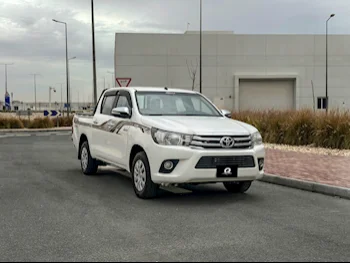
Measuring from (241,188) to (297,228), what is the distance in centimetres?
237

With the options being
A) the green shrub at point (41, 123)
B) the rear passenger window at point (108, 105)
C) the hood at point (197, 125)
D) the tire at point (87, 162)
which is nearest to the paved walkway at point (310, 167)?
the hood at point (197, 125)

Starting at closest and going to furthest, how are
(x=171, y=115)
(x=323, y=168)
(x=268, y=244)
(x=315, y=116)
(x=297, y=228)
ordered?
1. (x=268, y=244)
2. (x=297, y=228)
3. (x=171, y=115)
4. (x=323, y=168)
5. (x=315, y=116)

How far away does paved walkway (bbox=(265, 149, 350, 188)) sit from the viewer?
9219 millimetres

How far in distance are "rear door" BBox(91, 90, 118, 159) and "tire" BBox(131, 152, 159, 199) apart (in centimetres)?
149

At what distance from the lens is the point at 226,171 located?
7.00 meters

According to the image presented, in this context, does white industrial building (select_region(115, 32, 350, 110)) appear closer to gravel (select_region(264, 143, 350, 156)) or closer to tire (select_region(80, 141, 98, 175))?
gravel (select_region(264, 143, 350, 156))

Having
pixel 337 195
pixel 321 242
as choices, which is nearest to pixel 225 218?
pixel 321 242

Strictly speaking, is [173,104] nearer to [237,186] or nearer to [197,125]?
[197,125]

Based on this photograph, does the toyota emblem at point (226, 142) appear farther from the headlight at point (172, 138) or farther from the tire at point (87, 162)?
the tire at point (87, 162)

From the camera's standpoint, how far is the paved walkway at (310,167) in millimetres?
9219

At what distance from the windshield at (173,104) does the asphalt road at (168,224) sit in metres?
1.43

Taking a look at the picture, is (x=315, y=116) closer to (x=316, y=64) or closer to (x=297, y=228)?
(x=297, y=228)

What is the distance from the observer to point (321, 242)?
5.23 meters

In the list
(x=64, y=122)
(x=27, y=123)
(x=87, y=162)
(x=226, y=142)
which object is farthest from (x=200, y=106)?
(x=64, y=122)
